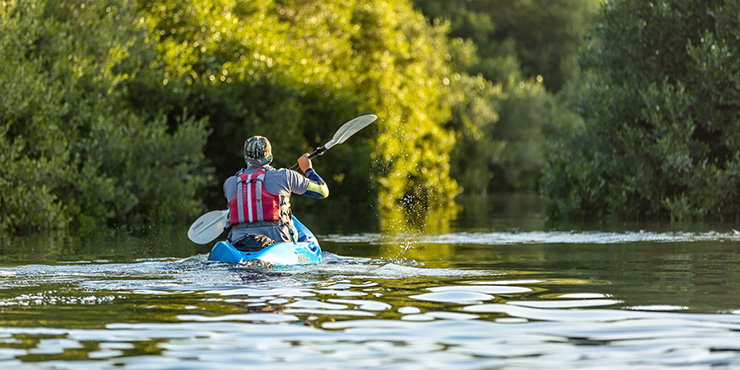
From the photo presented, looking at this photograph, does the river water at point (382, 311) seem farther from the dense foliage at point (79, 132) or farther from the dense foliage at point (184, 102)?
the dense foliage at point (184, 102)

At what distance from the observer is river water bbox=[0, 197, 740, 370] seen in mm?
8125

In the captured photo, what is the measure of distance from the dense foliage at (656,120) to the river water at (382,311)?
9692 millimetres

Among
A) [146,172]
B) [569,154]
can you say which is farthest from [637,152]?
[146,172]

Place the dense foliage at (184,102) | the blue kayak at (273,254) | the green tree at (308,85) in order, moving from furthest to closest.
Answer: the green tree at (308,85)
the dense foliage at (184,102)
the blue kayak at (273,254)

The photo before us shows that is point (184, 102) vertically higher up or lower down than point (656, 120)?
higher up

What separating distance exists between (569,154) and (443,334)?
2206cm

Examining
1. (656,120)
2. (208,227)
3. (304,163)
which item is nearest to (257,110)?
(656,120)

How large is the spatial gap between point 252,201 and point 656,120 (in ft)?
52.6

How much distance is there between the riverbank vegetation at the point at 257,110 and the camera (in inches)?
1030

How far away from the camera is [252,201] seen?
47.6ft

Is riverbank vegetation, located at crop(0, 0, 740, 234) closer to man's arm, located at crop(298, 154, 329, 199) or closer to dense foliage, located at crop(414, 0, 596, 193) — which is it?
man's arm, located at crop(298, 154, 329, 199)

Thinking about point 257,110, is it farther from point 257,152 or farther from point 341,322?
point 341,322

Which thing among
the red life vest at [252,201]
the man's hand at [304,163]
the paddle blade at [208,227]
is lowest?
the paddle blade at [208,227]

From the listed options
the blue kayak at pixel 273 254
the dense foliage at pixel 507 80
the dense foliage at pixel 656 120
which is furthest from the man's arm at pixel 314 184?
the dense foliage at pixel 507 80
